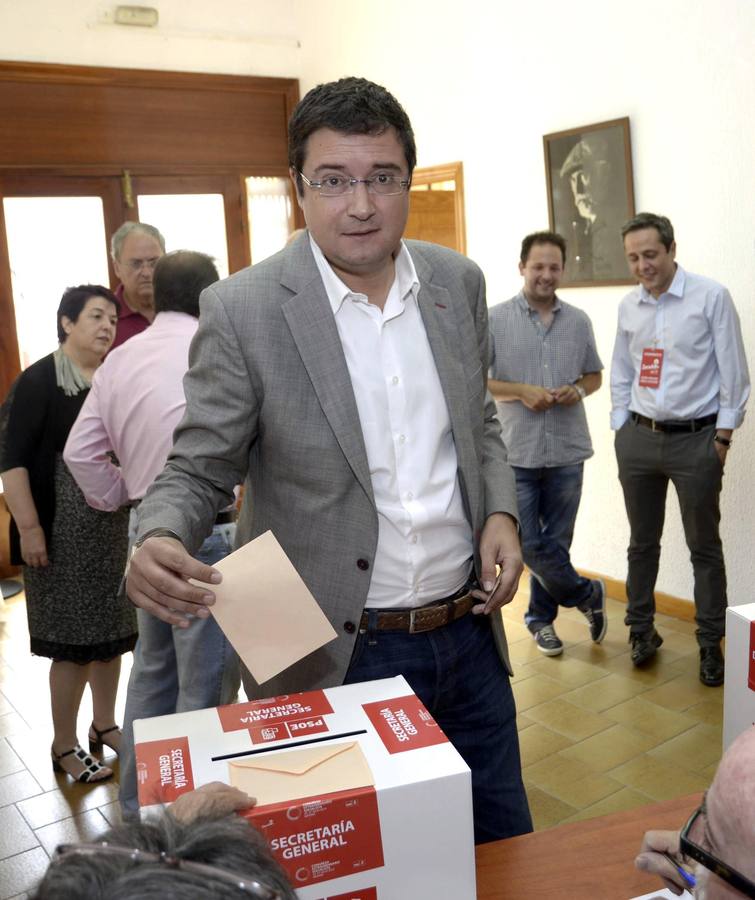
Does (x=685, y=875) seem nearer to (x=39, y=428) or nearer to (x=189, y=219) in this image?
(x=39, y=428)

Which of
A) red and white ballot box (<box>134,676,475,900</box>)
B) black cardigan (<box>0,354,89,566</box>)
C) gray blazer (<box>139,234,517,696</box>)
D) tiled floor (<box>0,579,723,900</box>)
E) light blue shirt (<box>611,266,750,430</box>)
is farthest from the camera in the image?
light blue shirt (<box>611,266,750,430</box>)

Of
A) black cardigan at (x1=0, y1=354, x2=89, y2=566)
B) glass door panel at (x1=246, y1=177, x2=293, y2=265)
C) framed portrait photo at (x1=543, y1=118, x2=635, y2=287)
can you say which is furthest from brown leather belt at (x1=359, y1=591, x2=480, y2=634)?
glass door panel at (x1=246, y1=177, x2=293, y2=265)

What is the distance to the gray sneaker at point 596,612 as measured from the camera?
432 cm

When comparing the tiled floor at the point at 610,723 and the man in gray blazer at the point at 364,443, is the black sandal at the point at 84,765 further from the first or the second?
the man in gray blazer at the point at 364,443

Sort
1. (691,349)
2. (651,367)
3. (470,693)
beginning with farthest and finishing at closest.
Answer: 1. (651,367)
2. (691,349)
3. (470,693)

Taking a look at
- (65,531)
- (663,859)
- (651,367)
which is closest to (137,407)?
(65,531)

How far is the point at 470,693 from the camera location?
5.57ft

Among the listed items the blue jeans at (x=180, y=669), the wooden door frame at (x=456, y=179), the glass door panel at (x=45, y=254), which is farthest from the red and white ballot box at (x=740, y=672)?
the glass door panel at (x=45, y=254)

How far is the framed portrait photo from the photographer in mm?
4438

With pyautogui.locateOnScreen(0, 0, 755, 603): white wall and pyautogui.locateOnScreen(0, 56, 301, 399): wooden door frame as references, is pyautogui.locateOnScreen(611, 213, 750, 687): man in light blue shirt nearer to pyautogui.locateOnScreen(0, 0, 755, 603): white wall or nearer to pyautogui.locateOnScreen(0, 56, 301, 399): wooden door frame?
pyautogui.locateOnScreen(0, 0, 755, 603): white wall

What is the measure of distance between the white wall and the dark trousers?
331mm

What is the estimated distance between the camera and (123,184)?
6.21 m

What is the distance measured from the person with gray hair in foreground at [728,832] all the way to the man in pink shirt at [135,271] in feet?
11.3

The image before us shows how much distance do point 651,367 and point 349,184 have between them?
2702 mm
